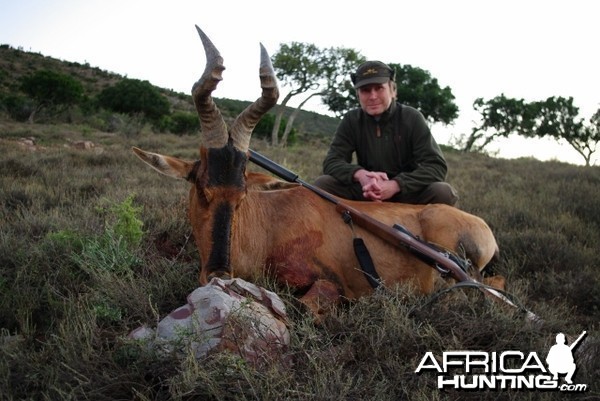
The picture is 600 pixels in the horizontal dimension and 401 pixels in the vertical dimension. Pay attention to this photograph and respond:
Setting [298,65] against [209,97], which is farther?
[298,65]

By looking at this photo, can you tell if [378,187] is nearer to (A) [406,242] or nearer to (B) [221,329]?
(A) [406,242]

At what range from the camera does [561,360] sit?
8.06 feet

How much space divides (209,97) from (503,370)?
2642 millimetres

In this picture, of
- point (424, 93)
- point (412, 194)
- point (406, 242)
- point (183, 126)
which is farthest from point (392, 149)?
point (424, 93)

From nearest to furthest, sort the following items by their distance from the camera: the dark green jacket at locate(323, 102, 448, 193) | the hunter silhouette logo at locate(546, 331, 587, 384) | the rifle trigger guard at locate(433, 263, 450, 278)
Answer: the hunter silhouette logo at locate(546, 331, 587, 384) → the rifle trigger guard at locate(433, 263, 450, 278) → the dark green jacket at locate(323, 102, 448, 193)

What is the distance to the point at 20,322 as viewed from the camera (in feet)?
9.56

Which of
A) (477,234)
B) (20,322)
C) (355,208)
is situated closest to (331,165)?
(355,208)

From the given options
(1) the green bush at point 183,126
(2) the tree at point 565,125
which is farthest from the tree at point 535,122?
(1) the green bush at point 183,126

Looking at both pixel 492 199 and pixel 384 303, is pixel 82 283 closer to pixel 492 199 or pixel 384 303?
pixel 384 303

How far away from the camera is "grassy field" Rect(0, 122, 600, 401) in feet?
7.17

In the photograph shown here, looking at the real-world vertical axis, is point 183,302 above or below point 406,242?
below

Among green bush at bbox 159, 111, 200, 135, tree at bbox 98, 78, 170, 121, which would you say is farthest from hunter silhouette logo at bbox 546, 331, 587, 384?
tree at bbox 98, 78, 170, 121

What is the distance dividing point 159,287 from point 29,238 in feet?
6.85

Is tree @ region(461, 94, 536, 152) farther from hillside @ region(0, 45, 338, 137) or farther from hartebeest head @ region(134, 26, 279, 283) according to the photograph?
hartebeest head @ region(134, 26, 279, 283)
